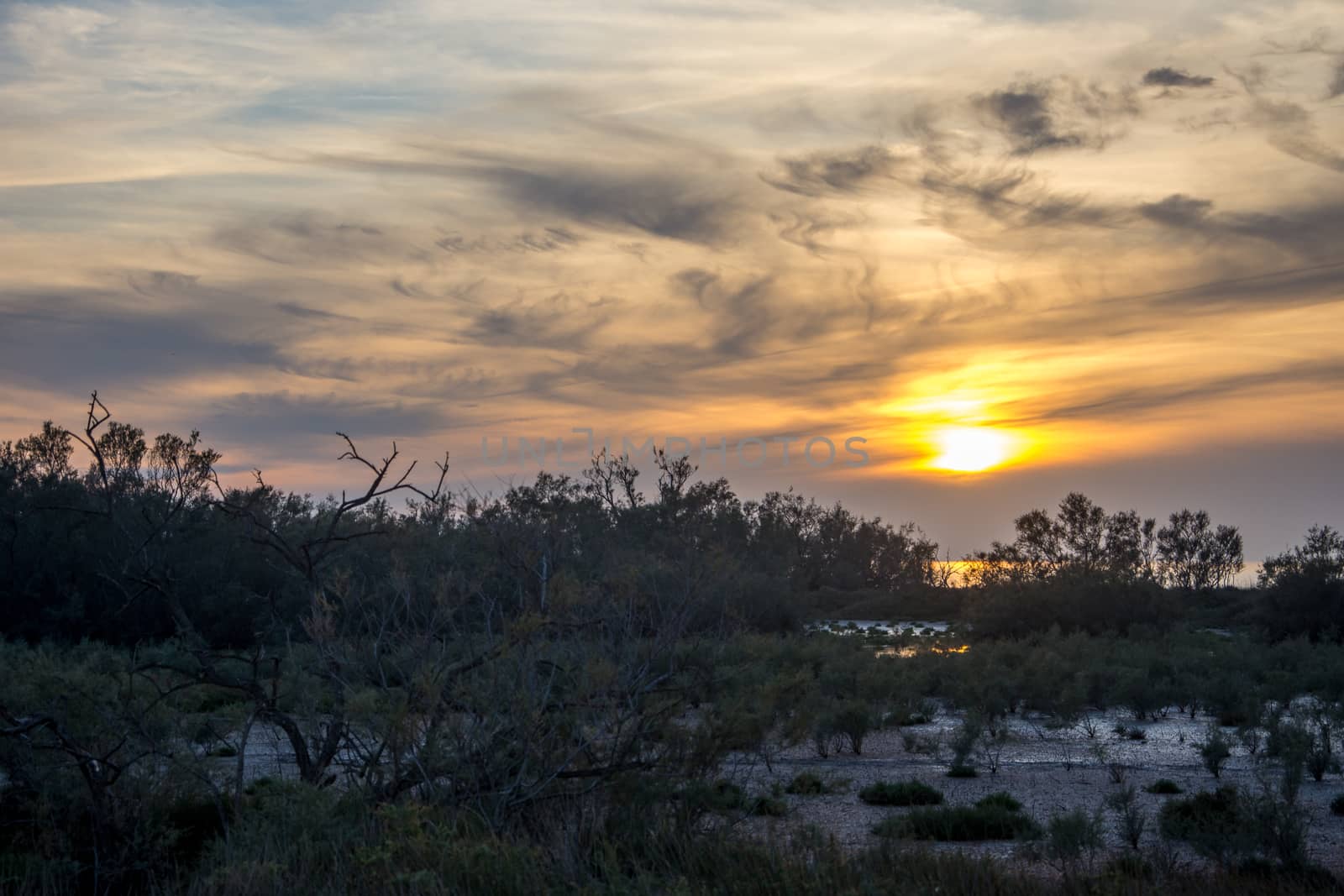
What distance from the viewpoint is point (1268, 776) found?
39.8 feet

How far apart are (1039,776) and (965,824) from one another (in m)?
3.35

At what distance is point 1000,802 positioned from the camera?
10867 mm

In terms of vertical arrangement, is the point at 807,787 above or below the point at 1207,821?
below

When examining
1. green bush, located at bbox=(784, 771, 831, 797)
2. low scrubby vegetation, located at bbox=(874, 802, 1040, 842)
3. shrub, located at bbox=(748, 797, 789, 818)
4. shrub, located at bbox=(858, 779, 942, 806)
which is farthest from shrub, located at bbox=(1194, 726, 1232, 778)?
shrub, located at bbox=(748, 797, 789, 818)

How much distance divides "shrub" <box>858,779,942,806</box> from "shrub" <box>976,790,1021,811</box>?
1.77ft

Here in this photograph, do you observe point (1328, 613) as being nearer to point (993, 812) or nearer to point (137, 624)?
point (993, 812)

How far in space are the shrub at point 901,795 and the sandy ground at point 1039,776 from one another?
14cm

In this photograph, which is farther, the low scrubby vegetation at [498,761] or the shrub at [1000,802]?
the shrub at [1000,802]

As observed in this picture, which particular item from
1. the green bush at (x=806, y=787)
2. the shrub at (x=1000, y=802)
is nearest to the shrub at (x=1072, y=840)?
the shrub at (x=1000, y=802)

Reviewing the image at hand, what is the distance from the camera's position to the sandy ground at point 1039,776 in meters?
9.77

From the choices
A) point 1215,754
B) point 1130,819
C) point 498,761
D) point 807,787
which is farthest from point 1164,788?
point 498,761

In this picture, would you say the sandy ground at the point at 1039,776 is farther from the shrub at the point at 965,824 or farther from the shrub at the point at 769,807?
the shrub at the point at 965,824

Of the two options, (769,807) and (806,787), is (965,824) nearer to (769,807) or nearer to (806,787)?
(769,807)

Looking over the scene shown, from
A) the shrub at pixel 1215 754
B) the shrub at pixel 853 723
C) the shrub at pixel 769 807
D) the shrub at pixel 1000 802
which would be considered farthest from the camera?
the shrub at pixel 853 723
